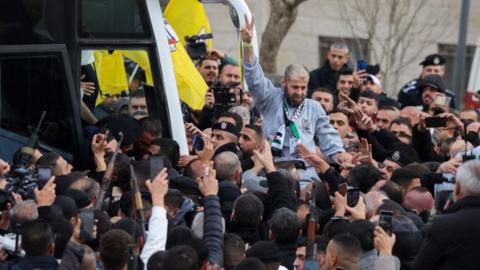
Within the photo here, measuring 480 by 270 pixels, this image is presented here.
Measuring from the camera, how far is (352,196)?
34.7 feet

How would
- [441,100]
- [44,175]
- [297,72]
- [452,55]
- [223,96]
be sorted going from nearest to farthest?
[44,175] → [297,72] → [223,96] → [441,100] → [452,55]

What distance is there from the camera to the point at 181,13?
638 inches

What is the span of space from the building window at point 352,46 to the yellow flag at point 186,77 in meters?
15.3

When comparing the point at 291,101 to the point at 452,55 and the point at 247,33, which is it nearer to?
the point at 247,33

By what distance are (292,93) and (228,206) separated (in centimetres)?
244

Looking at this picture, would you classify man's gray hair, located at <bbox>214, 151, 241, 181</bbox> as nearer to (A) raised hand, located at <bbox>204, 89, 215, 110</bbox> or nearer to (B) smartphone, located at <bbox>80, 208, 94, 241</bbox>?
(B) smartphone, located at <bbox>80, 208, 94, 241</bbox>

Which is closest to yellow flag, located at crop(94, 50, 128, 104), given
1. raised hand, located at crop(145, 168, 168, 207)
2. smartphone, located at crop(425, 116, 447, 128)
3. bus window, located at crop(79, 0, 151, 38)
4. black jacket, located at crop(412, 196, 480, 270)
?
bus window, located at crop(79, 0, 151, 38)

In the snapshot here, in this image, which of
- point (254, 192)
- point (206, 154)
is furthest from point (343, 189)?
point (206, 154)

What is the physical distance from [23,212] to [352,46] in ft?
72.4

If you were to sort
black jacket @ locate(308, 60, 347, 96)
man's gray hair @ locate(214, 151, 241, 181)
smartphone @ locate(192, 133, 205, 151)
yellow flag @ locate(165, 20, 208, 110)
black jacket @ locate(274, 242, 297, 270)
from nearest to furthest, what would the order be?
black jacket @ locate(274, 242, 297, 270) → man's gray hair @ locate(214, 151, 241, 181) → smartphone @ locate(192, 133, 205, 151) → yellow flag @ locate(165, 20, 208, 110) → black jacket @ locate(308, 60, 347, 96)

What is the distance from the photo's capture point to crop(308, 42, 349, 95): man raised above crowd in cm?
1734

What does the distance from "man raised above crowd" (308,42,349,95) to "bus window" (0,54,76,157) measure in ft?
19.6

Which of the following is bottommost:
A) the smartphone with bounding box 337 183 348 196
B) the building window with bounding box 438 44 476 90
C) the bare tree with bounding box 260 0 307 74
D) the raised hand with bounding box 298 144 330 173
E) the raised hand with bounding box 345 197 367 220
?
the building window with bounding box 438 44 476 90

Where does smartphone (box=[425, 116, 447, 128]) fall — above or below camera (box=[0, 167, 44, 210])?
below
